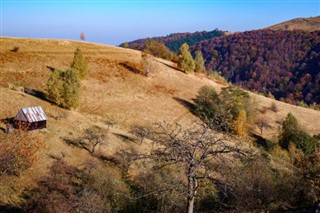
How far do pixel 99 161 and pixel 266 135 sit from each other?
39.4m

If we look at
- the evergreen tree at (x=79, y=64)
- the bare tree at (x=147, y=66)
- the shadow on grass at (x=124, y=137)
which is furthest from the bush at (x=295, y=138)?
the evergreen tree at (x=79, y=64)

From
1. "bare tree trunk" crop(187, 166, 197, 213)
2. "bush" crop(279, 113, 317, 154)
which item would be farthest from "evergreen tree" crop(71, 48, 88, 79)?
"bare tree trunk" crop(187, 166, 197, 213)

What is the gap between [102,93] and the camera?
5778cm

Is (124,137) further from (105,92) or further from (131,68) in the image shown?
(131,68)

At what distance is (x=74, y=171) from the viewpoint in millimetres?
27516

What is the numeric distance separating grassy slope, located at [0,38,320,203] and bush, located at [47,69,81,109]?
1519mm

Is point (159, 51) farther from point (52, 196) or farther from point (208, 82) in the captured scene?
point (52, 196)

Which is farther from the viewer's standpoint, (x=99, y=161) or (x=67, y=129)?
(x=67, y=129)

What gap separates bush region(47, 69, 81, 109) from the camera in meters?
Answer: 43.8

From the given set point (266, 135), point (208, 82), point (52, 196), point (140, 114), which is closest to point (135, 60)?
point (208, 82)

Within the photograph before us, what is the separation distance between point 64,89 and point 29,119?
13545mm

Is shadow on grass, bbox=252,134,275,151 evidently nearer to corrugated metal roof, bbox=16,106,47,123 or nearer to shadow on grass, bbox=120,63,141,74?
shadow on grass, bbox=120,63,141,74

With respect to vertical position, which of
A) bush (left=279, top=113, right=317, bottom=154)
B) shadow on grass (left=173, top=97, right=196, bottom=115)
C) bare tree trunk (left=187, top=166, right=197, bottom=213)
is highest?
bare tree trunk (left=187, top=166, right=197, bottom=213)

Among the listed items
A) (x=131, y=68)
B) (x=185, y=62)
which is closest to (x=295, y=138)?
(x=185, y=62)
